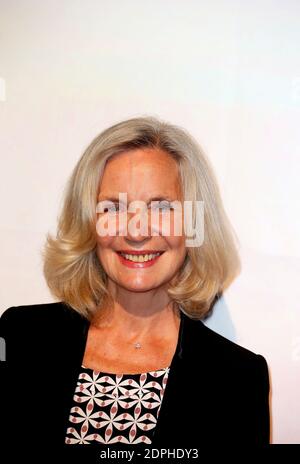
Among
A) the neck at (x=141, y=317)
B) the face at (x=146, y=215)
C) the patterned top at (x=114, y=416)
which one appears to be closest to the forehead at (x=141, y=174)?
the face at (x=146, y=215)

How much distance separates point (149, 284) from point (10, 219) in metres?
0.56

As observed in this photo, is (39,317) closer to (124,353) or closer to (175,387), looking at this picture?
(124,353)

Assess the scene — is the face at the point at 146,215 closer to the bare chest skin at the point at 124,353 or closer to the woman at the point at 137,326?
the woman at the point at 137,326

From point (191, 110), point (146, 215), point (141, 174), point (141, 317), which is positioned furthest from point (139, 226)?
point (191, 110)

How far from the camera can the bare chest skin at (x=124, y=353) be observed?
150cm

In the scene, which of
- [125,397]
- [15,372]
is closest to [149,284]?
[125,397]

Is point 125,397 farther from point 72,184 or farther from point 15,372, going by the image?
point 72,184

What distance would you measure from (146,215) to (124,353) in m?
0.42

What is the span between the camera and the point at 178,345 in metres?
1.52

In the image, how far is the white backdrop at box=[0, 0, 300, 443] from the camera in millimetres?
1614

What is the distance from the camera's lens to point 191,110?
1.64 meters

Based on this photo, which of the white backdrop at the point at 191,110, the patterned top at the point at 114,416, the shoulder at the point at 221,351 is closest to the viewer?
the patterned top at the point at 114,416

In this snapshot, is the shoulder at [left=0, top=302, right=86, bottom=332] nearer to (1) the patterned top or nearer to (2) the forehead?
(1) the patterned top

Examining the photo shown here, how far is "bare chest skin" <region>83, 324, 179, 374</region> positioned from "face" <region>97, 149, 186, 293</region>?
170mm
